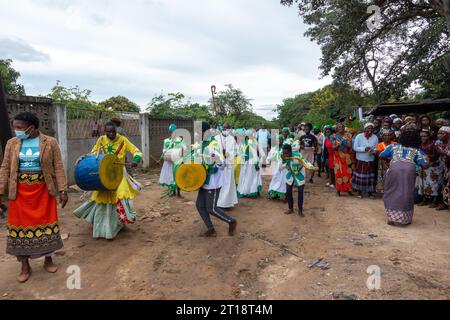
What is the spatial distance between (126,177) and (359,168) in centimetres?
535

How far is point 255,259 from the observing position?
4.54m

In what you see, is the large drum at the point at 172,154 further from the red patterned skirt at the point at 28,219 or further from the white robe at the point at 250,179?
the red patterned skirt at the point at 28,219

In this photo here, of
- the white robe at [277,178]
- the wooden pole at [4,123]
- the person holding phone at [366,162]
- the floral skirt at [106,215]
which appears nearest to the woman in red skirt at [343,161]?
the person holding phone at [366,162]

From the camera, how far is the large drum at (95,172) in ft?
16.0

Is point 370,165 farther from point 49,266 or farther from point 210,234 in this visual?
point 49,266

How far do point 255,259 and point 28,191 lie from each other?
9.31 ft

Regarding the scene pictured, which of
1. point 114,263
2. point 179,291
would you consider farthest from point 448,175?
point 114,263

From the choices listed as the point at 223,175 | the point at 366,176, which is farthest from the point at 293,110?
the point at 223,175

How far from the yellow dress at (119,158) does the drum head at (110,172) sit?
15cm

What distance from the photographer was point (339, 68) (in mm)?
15555

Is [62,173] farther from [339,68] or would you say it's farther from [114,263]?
[339,68]

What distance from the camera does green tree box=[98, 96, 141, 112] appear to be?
949 inches

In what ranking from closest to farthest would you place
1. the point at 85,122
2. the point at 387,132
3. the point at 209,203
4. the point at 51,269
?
the point at 51,269 → the point at 209,203 → the point at 387,132 → the point at 85,122

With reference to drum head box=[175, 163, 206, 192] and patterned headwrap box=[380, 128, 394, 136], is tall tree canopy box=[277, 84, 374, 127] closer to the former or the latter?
patterned headwrap box=[380, 128, 394, 136]
